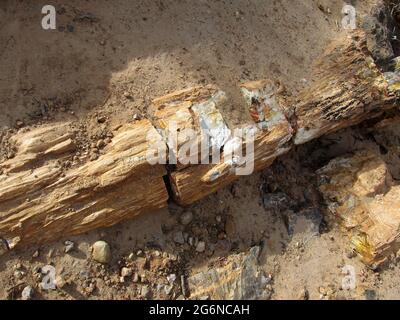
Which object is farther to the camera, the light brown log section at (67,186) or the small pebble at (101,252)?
the small pebble at (101,252)

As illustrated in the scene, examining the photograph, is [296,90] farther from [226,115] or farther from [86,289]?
[86,289]

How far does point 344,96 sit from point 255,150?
1.53 meters

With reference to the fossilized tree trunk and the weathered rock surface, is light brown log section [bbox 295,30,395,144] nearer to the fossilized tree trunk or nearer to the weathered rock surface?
the fossilized tree trunk

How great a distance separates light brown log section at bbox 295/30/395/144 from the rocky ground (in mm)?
460

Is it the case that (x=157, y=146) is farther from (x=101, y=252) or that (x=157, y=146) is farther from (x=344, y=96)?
(x=344, y=96)

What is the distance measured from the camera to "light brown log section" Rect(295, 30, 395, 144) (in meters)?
5.82

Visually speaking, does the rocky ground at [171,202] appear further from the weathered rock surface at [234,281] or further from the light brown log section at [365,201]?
the light brown log section at [365,201]

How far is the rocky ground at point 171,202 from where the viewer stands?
493 cm

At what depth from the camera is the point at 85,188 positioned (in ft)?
15.6

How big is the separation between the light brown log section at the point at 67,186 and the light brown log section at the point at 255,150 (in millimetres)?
302

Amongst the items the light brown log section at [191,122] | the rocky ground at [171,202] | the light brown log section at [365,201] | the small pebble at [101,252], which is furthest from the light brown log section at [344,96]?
the small pebble at [101,252]

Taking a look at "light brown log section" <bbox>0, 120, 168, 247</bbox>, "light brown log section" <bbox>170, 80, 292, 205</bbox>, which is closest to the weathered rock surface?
"light brown log section" <bbox>170, 80, 292, 205</bbox>

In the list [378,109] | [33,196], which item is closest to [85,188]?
[33,196]

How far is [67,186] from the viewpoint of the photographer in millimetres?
4762
